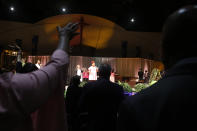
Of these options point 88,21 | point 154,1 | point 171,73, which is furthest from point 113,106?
point 88,21

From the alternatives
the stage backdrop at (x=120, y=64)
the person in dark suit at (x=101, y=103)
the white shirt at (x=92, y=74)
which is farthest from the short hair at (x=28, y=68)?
the stage backdrop at (x=120, y=64)

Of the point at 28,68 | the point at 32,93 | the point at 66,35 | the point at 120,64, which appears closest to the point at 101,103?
the point at 28,68

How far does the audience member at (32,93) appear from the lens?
0.65 metres

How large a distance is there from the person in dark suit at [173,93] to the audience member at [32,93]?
294 millimetres

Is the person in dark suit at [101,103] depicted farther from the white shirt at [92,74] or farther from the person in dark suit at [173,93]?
the white shirt at [92,74]

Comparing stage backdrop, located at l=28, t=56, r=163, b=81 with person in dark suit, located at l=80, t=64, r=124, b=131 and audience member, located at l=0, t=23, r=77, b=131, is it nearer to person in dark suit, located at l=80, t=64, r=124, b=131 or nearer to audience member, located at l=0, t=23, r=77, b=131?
person in dark suit, located at l=80, t=64, r=124, b=131

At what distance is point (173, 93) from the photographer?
66cm

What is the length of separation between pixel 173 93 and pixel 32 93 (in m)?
0.49

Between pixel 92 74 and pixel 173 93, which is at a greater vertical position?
pixel 173 93

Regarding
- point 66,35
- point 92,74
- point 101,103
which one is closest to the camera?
point 66,35

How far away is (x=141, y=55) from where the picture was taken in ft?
56.3

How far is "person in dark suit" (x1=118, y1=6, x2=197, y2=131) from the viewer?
640mm

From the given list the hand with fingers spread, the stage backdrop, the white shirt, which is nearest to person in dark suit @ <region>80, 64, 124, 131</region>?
the hand with fingers spread

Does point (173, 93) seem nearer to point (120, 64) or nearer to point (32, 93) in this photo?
point (32, 93)
